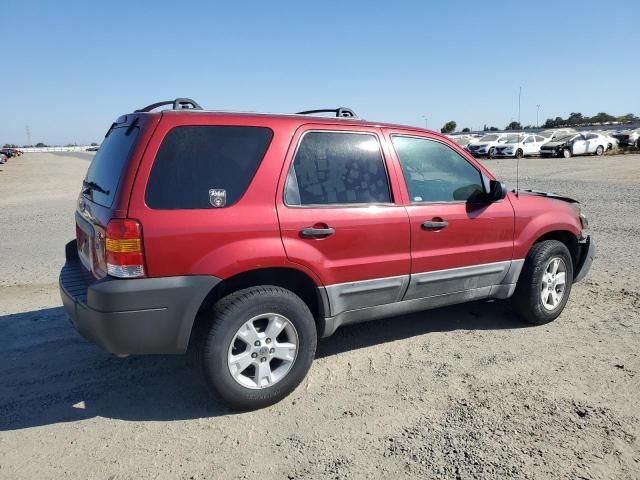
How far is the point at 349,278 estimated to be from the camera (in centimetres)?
362

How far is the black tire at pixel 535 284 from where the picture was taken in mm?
4531

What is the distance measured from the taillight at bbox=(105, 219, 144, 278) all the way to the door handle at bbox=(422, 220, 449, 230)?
209 cm

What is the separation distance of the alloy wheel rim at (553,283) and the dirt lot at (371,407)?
0.22 metres

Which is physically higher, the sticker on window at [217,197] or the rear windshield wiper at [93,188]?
the rear windshield wiper at [93,188]

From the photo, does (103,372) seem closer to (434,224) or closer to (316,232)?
(316,232)

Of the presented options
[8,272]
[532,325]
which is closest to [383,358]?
[532,325]

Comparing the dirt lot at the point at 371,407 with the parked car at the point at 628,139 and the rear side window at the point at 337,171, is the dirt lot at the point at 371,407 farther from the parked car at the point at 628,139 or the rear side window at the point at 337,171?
the parked car at the point at 628,139

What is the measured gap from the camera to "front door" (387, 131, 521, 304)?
155 inches

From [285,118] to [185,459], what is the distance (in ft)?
7.36

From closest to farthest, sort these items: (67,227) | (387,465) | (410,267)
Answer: (387,465)
(410,267)
(67,227)

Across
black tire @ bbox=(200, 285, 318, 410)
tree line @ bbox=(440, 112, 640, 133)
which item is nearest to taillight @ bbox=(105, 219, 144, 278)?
black tire @ bbox=(200, 285, 318, 410)

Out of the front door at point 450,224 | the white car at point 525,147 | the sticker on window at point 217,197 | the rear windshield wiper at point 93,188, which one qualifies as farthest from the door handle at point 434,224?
the white car at point 525,147

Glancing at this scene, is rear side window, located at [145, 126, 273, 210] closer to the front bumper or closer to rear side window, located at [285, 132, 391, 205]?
rear side window, located at [285, 132, 391, 205]

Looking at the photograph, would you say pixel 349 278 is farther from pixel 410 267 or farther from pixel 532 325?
pixel 532 325
